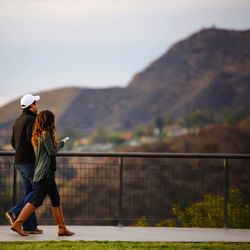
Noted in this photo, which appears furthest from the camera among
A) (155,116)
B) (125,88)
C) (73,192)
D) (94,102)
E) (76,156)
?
(125,88)

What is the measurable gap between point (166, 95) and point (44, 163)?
169 meters

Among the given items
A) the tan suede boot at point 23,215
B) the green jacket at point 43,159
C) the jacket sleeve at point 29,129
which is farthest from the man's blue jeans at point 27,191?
the jacket sleeve at point 29,129

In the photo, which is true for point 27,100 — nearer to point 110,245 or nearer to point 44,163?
point 44,163

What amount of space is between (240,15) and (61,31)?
130ft

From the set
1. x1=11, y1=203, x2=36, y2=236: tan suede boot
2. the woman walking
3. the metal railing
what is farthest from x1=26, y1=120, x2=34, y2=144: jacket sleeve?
the metal railing

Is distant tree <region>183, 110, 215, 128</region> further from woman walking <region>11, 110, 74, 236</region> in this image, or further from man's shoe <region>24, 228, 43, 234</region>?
woman walking <region>11, 110, 74, 236</region>

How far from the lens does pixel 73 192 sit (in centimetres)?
1305

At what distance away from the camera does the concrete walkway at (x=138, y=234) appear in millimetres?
11070

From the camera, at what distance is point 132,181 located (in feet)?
45.0

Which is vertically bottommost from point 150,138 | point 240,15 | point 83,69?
point 150,138

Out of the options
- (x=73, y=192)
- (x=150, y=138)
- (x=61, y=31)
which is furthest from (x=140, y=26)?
(x=73, y=192)

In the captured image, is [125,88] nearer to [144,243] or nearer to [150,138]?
[150,138]

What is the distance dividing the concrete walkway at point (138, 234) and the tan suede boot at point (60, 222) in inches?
3.7

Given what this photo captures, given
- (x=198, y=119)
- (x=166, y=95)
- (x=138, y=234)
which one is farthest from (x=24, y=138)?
(x=166, y=95)
